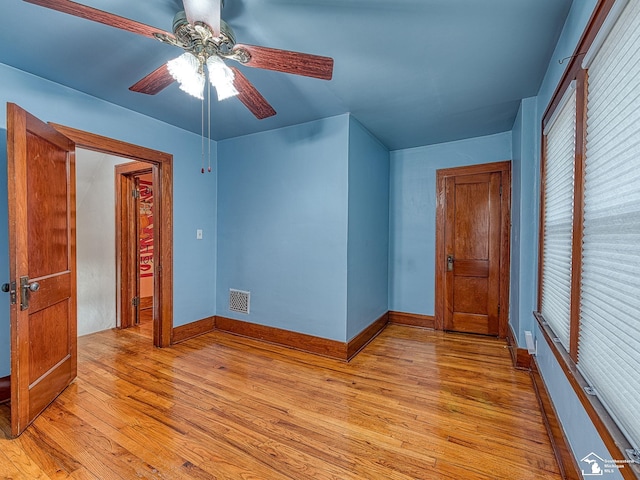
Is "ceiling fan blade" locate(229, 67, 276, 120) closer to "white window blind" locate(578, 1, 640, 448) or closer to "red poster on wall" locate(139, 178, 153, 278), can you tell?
"white window blind" locate(578, 1, 640, 448)

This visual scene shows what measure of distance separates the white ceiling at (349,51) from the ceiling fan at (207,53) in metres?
0.26

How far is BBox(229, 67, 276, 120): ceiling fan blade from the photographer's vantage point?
1660mm

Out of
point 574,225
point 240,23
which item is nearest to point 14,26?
point 240,23

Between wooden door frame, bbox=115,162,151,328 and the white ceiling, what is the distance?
1372mm

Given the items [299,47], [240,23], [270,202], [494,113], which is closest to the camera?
[240,23]

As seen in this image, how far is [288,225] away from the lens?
330 centimetres

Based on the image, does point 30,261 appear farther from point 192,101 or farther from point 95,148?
point 192,101

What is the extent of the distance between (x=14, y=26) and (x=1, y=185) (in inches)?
42.4

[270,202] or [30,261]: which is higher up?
[270,202]

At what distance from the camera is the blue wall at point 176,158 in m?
2.27

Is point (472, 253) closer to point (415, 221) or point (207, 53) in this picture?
point (415, 221)

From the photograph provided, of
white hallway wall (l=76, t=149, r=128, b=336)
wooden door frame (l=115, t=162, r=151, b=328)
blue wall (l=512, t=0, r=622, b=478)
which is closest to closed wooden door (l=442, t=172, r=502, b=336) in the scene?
blue wall (l=512, t=0, r=622, b=478)

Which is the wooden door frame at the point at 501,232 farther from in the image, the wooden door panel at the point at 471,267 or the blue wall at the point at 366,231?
the blue wall at the point at 366,231

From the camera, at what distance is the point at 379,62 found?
2094 mm
